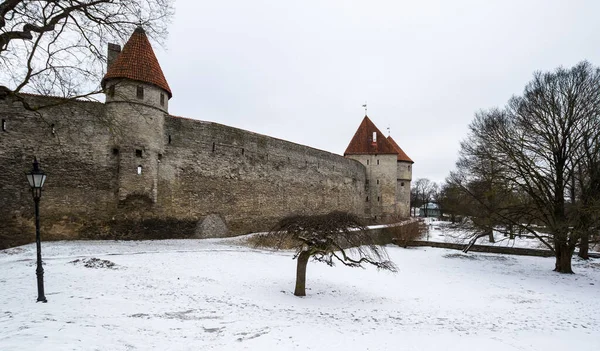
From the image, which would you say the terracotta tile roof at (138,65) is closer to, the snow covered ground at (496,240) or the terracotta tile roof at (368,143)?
the snow covered ground at (496,240)

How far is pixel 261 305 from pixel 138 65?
10.9 m

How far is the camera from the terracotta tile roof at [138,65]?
1304cm

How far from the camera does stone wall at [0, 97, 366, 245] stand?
11484 millimetres

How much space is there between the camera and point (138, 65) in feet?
43.9

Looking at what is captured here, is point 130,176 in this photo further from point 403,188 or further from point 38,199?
point 403,188

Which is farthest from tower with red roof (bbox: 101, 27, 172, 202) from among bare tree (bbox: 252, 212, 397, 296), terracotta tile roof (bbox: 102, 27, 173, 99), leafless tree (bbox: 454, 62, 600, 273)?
leafless tree (bbox: 454, 62, 600, 273)

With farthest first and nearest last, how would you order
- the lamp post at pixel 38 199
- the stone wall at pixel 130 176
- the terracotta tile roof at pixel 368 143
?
the terracotta tile roof at pixel 368 143 → the stone wall at pixel 130 176 → the lamp post at pixel 38 199

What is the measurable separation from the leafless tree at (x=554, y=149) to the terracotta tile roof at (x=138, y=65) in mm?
14317

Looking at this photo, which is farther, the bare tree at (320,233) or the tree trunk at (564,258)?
the tree trunk at (564,258)

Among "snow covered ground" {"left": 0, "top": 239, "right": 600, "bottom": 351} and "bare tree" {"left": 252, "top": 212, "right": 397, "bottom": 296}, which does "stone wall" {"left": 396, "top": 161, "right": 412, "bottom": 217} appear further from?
"bare tree" {"left": 252, "top": 212, "right": 397, "bottom": 296}

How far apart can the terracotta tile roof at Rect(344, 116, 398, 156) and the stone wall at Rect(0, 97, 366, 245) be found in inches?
527

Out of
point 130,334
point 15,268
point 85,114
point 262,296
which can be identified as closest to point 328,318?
point 262,296

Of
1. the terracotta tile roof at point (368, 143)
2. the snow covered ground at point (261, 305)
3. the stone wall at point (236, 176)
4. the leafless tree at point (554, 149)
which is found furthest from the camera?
the terracotta tile roof at point (368, 143)

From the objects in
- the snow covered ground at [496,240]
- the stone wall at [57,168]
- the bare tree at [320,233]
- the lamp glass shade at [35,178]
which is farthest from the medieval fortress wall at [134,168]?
the snow covered ground at [496,240]
